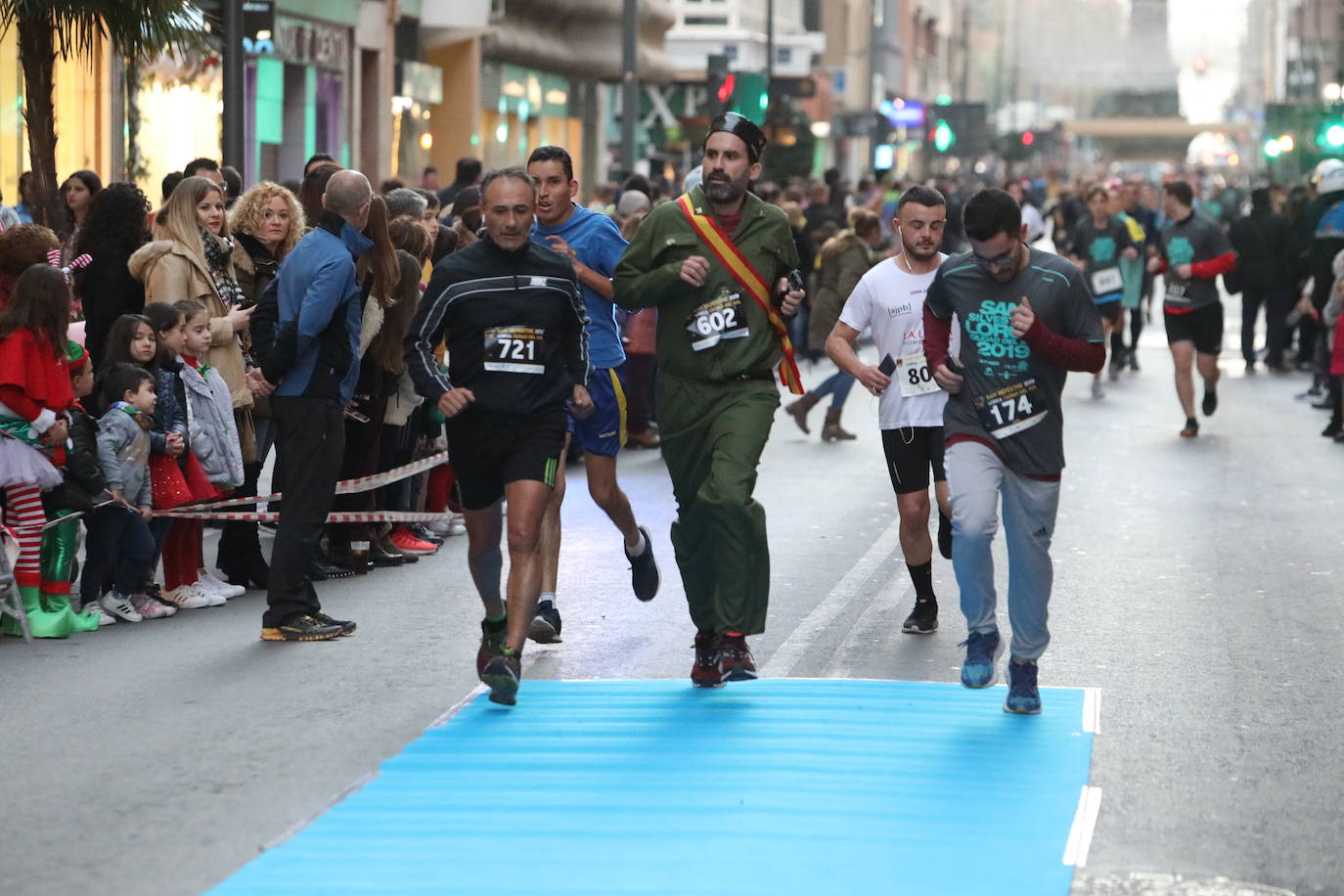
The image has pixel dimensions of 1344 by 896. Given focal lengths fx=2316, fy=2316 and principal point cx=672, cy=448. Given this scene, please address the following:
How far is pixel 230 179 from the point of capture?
14.1m

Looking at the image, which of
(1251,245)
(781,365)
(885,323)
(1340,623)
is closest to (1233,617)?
(1340,623)

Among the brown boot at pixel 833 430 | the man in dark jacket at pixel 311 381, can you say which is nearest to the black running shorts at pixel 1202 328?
the brown boot at pixel 833 430

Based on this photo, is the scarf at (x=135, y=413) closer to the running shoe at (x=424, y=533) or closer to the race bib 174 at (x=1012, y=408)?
the running shoe at (x=424, y=533)

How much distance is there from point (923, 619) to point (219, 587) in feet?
10.9

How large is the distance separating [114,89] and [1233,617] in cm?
1639

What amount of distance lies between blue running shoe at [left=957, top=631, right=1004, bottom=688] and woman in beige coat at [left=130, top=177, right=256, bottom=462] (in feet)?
12.9

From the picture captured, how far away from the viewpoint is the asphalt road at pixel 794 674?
21.3ft

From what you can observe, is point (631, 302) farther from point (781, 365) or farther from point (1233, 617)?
point (1233, 617)

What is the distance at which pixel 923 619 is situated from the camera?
9.81 metres

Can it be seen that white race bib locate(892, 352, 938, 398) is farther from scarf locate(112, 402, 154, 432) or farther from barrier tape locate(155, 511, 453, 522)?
scarf locate(112, 402, 154, 432)

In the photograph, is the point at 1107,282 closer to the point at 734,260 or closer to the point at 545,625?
the point at 545,625

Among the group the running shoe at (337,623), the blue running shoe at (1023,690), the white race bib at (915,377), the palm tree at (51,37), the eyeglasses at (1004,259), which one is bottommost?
the running shoe at (337,623)

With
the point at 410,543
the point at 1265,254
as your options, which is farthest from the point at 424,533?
the point at 1265,254

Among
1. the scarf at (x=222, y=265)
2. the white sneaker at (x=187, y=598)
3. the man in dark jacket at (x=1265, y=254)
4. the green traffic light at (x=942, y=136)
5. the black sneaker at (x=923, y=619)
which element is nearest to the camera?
the black sneaker at (x=923, y=619)
